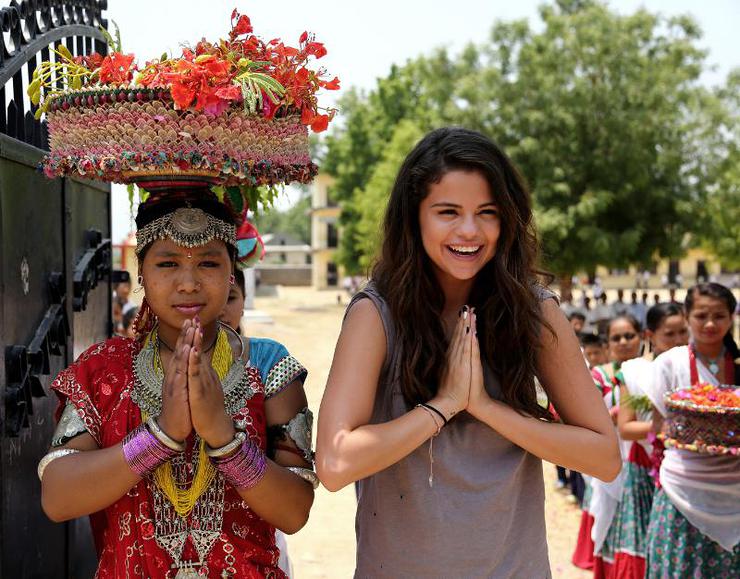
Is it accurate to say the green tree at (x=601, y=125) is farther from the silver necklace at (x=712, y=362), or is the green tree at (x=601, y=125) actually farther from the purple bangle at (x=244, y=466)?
the purple bangle at (x=244, y=466)

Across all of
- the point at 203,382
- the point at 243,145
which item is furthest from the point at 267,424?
the point at 243,145

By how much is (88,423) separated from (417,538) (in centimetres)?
95

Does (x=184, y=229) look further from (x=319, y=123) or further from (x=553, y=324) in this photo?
(x=553, y=324)

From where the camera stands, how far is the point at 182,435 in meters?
2.15

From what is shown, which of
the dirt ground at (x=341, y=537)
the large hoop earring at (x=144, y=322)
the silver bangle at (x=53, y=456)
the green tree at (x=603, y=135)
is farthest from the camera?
the green tree at (x=603, y=135)

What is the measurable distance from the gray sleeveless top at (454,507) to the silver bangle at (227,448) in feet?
1.40

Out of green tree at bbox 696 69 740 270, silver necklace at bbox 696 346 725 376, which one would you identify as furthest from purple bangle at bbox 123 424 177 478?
green tree at bbox 696 69 740 270

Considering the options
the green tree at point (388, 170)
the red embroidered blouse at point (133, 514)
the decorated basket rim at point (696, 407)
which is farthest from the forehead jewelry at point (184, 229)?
the green tree at point (388, 170)

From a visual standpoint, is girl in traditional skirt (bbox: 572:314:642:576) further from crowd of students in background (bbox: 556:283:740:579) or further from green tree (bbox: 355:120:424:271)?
green tree (bbox: 355:120:424:271)

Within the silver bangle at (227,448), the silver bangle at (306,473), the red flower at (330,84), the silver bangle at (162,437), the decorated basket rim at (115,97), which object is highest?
the red flower at (330,84)

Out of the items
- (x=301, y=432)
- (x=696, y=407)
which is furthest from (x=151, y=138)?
(x=696, y=407)

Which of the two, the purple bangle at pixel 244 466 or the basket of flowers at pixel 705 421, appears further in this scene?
the basket of flowers at pixel 705 421

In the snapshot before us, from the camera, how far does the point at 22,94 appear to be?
2852 millimetres

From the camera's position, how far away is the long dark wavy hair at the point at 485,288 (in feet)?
7.68
